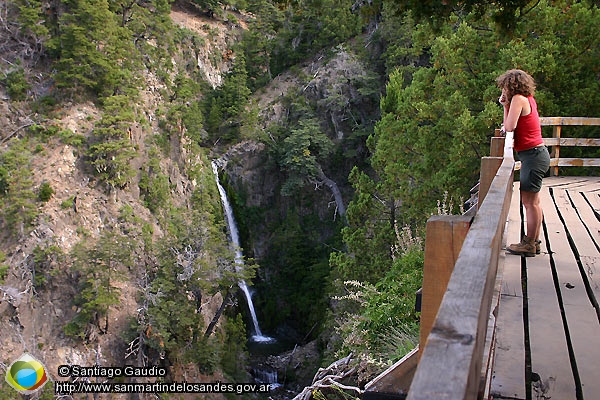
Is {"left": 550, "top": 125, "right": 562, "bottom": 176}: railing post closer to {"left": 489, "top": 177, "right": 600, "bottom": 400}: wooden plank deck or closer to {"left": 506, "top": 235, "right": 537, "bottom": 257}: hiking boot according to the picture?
{"left": 489, "top": 177, "right": 600, "bottom": 400}: wooden plank deck

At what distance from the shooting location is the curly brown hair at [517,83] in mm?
4035

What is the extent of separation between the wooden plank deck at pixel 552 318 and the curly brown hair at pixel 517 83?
137cm

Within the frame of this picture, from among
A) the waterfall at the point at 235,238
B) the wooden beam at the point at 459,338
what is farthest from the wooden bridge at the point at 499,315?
the waterfall at the point at 235,238

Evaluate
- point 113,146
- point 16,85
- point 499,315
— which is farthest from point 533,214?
point 16,85

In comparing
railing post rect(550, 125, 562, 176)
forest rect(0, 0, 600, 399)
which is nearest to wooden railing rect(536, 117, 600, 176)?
railing post rect(550, 125, 562, 176)

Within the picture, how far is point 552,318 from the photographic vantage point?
2994mm

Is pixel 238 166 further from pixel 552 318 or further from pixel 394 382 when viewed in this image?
pixel 394 382

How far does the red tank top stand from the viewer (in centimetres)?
425

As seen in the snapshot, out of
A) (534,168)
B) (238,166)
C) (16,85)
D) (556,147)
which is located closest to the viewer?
(534,168)

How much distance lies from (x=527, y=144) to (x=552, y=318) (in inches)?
70.4

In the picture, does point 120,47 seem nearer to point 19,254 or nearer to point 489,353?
point 19,254

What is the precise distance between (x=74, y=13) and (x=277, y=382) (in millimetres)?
15151

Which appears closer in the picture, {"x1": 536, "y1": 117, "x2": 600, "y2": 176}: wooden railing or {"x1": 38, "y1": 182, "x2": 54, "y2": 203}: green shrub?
{"x1": 536, "y1": 117, "x2": 600, "y2": 176}: wooden railing

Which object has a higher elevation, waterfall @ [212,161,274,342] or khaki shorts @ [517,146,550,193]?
khaki shorts @ [517,146,550,193]
